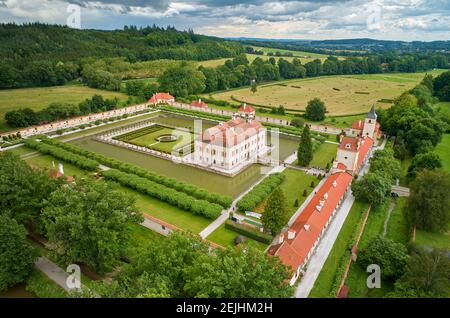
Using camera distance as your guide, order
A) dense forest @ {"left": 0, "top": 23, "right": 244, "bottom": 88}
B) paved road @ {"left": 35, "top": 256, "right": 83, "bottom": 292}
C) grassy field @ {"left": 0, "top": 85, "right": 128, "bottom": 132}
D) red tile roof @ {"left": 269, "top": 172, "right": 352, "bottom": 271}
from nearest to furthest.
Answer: paved road @ {"left": 35, "top": 256, "right": 83, "bottom": 292}
red tile roof @ {"left": 269, "top": 172, "right": 352, "bottom": 271}
grassy field @ {"left": 0, "top": 85, "right": 128, "bottom": 132}
dense forest @ {"left": 0, "top": 23, "right": 244, "bottom": 88}

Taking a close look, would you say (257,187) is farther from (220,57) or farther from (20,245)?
(220,57)

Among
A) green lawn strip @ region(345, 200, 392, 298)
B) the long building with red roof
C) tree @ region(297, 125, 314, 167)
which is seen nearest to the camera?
green lawn strip @ region(345, 200, 392, 298)

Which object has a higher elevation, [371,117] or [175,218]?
[371,117]

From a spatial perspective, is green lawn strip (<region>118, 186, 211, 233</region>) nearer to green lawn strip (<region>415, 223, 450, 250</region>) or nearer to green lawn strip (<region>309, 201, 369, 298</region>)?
green lawn strip (<region>309, 201, 369, 298</region>)

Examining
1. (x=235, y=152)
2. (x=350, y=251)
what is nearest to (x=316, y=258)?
(x=350, y=251)

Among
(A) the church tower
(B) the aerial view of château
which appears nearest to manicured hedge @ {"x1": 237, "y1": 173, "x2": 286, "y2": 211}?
(B) the aerial view of château
